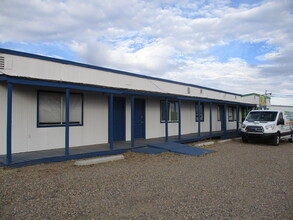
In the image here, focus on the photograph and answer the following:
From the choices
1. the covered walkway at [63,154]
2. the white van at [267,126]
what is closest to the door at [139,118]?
the covered walkway at [63,154]

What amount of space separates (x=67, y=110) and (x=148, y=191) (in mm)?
4340

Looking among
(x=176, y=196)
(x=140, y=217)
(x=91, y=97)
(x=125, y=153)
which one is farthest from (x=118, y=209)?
(x=91, y=97)

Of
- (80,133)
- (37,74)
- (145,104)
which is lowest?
(80,133)

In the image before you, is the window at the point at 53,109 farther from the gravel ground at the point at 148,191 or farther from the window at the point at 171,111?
the window at the point at 171,111

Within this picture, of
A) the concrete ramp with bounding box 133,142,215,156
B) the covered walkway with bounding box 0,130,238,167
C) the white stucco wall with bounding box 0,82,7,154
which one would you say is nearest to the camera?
the covered walkway with bounding box 0,130,238,167

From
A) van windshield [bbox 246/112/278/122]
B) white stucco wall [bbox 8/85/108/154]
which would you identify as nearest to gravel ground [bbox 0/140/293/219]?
white stucco wall [bbox 8/85/108/154]

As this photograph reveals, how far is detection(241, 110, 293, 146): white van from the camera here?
12.9 metres

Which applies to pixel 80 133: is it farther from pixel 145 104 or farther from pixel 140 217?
pixel 140 217

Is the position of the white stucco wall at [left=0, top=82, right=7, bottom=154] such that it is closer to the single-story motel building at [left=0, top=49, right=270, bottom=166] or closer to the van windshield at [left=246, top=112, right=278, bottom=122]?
the single-story motel building at [left=0, top=49, right=270, bottom=166]

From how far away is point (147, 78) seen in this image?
44.1 ft

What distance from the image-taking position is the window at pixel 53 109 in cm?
867

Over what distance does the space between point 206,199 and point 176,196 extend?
0.59 m

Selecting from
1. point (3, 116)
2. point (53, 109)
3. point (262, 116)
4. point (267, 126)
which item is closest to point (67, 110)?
point (53, 109)

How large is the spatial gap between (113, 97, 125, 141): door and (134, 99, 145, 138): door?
35.2 inches
